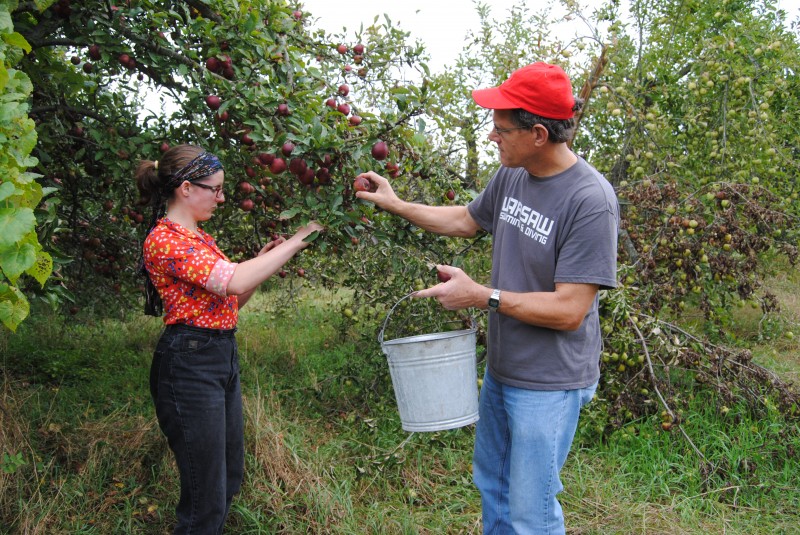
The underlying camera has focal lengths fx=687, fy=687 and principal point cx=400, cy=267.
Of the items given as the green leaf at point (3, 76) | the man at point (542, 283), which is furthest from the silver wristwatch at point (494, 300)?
the green leaf at point (3, 76)

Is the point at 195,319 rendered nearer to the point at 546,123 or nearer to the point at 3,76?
the point at 3,76

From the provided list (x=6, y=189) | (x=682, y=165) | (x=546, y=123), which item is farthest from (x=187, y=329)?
(x=682, y=165)

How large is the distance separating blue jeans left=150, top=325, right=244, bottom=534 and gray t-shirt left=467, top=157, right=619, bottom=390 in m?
0.91

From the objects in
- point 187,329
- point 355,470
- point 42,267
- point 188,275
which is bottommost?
point 355,470

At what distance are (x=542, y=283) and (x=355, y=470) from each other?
1746 mm

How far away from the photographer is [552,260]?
2.06 metres

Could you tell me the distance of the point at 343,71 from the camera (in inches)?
138

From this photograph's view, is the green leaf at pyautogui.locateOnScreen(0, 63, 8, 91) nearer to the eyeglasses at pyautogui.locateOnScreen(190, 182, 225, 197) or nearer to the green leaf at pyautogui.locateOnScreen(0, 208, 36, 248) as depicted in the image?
the green leaf at pyautogui.locateOnScreen(0, 208, 36, 248)

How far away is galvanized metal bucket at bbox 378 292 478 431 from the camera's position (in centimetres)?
231

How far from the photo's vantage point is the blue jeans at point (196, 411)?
86.7 inches

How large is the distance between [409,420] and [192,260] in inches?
36.5

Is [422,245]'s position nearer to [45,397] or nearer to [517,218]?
[517,218]

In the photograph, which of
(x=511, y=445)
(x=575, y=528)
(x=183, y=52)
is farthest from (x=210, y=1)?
(x=575, y=528)

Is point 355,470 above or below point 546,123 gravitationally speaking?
below
